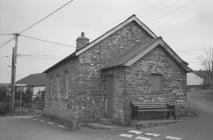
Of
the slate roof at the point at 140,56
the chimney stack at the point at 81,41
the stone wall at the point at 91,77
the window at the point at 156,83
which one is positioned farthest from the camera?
the chimney stack at the point at 81,41

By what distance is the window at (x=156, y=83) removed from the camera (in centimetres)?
1809

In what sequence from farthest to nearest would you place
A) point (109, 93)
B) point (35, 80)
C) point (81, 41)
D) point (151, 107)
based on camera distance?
point (35, 80) → point (81, 41) → point (109, 93) → point (151, 107)

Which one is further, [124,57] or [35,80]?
[35,80]

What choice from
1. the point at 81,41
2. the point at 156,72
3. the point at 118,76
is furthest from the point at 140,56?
the point at 81,41

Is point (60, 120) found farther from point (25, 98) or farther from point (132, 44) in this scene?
point (25, 98)

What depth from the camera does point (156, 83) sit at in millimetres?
18219

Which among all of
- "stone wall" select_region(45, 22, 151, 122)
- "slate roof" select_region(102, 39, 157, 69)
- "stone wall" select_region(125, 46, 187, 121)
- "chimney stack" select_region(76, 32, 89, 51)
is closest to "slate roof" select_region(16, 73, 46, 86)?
"chimney stack" select_region(76, 32, 89, 51)

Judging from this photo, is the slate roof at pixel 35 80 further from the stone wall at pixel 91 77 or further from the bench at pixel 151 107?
the bench at pixel 151 107

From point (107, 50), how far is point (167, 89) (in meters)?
4.28

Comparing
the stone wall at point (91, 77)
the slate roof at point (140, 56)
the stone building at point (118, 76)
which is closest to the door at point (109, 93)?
the stone building at point (118, 76)

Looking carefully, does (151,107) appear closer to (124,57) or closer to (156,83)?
(156,83)

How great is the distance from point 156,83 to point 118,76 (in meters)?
2.42

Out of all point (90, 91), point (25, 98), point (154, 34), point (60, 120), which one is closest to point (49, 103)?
point (60, 120)

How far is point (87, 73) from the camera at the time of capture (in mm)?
18484
